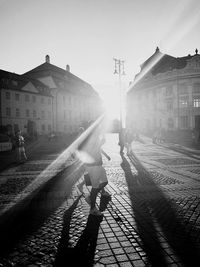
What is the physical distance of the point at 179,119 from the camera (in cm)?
4228

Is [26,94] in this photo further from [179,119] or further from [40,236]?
[40,236]

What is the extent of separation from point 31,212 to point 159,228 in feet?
8.50

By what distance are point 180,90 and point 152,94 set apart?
802 centimetres

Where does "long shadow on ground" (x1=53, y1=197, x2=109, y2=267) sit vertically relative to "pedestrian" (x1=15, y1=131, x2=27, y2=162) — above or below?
below

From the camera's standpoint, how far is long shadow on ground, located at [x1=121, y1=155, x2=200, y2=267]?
10.0 ft

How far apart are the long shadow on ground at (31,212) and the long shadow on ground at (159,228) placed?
181 cm

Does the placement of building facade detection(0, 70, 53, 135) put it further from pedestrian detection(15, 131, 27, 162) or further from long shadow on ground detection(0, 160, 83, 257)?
long shadow on ground detection(0, 160, 83, 257)

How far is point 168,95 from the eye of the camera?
4409 centimetres

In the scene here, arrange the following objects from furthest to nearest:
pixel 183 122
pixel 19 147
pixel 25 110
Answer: pixel 25 110 → pixel 183 122 → pixel 19 147

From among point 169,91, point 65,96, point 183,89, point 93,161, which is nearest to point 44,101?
point 65,96

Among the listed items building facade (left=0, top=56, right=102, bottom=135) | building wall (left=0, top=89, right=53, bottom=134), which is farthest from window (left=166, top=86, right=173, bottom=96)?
building wall (left=0, top=89, right=53, bottom=134)

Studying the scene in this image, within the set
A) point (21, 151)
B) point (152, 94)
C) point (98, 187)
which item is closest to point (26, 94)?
point (152, 94)

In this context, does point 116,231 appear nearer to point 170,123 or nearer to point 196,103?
point 196,103

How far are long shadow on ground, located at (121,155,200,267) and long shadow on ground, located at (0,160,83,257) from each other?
1812mm
